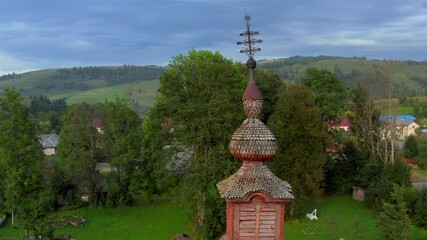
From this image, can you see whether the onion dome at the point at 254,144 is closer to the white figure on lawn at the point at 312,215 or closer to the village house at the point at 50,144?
the white figure on lawn at the point at 312,215

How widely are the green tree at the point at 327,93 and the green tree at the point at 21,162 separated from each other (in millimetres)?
28644

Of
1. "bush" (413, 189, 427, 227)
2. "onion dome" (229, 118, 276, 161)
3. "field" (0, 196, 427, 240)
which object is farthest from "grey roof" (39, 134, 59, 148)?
"onion dome" (229, 118, 276, 161)

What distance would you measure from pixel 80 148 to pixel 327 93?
2621 centimetres

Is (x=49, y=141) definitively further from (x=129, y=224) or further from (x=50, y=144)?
(x=129, y=224)

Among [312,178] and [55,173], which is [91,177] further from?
[312,178]

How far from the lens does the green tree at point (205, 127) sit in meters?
30.6

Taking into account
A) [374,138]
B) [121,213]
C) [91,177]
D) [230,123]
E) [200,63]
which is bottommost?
[121,213]

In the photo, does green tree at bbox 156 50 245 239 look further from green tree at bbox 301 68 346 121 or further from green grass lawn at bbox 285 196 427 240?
green tree at bbox 301 68 346 121

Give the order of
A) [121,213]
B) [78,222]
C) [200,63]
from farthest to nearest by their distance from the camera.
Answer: [121,213], [78,222], [200,63]

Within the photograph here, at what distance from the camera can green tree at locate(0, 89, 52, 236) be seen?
2806cm

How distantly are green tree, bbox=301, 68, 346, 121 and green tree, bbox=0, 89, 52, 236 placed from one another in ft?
94.0

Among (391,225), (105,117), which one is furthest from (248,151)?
(105,117)

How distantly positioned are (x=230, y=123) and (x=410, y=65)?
188 metres

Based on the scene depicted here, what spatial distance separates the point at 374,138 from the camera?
147 feet
